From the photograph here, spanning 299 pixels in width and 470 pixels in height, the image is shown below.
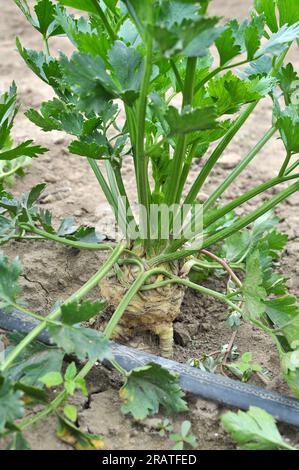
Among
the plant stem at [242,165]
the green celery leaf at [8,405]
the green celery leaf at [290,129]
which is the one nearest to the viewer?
the green celery leaf at [8,405]

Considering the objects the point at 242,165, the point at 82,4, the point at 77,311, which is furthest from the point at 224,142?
the point at 77,311

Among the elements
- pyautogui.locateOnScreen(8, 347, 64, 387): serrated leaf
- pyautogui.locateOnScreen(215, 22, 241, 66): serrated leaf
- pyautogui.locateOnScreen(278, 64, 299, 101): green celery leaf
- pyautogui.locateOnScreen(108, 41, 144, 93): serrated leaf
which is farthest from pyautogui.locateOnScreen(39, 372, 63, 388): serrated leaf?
pyautogui.locateOnScreen(278, 64, 299, 101): green celery leaf

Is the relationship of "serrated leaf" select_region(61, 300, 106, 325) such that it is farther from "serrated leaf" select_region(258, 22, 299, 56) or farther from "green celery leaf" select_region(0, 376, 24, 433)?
"serrated leaf" select_region(258, 22, 299, 56)

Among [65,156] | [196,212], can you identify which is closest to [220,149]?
[196,212]

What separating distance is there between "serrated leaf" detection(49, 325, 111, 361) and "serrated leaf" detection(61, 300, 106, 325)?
1cm

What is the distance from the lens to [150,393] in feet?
4.33

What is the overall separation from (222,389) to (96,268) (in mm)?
547

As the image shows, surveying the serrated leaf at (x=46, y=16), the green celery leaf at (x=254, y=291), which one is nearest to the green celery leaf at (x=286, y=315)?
the green celery leaf at (x=254, y=291)

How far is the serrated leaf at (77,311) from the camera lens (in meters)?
1.23

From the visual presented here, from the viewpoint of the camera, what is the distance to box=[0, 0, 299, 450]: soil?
1.36 meters

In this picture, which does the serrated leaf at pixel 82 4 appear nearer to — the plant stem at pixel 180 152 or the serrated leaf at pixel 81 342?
the plant stem at pixel 180 152

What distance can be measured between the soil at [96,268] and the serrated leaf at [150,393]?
2.6 inches

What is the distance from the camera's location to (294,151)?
1.40 metres

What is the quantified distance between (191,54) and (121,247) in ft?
1.61
